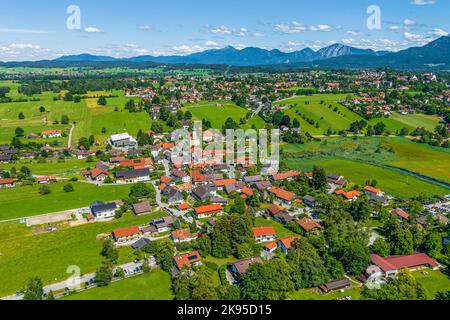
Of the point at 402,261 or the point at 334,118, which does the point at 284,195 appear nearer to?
the point at 402,261

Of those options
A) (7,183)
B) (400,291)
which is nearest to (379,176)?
(400,291)

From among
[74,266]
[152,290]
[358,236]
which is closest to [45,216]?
[74,266]

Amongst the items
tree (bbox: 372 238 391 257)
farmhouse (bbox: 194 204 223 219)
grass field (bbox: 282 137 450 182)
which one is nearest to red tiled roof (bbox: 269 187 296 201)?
farmhouse (bbox: 194 204 223 219)

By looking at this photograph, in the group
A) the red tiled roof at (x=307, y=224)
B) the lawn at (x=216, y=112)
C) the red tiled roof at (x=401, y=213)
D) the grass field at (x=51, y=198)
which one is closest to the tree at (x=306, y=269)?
the red tiled roof at (x=307, y=224)

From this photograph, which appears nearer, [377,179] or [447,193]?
[447,193]

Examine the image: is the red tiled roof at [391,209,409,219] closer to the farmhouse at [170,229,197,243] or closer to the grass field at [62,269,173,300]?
the farmhouse at [170,229,197,243]

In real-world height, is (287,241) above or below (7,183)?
below
